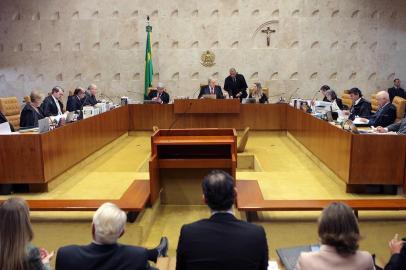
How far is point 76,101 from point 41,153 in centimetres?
357

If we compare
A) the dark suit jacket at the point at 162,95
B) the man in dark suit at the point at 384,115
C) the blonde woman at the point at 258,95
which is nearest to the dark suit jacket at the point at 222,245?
the man in dark suit at the point at 384,115

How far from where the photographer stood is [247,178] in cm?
572

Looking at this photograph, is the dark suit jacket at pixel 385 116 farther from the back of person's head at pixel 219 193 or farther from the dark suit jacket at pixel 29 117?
the dark suit jacket at pixel 29 117

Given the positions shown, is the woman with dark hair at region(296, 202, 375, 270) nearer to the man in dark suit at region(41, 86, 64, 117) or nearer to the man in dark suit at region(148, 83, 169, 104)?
the man in dark suit at region(41, 86, 64, 117)

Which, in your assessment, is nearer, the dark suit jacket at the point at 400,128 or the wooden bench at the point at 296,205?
the wooden bench at the point at 296,205

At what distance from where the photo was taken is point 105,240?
2.13 metres

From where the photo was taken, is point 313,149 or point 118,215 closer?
point 118,215

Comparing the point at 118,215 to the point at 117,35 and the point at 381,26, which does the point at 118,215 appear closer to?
the point at 117,35

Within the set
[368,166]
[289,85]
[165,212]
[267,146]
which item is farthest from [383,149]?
[289,85]

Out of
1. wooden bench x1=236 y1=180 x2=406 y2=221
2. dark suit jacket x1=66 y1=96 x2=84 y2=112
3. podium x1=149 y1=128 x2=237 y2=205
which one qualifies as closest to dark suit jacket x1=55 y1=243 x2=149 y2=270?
wooden bench x1=236 y1=180 x2=406 y2=221

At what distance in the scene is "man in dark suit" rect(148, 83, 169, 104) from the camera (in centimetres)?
996

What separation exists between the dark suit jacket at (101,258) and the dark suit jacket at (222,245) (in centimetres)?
25

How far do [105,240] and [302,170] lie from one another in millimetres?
4550

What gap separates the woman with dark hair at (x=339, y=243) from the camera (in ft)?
6.46
